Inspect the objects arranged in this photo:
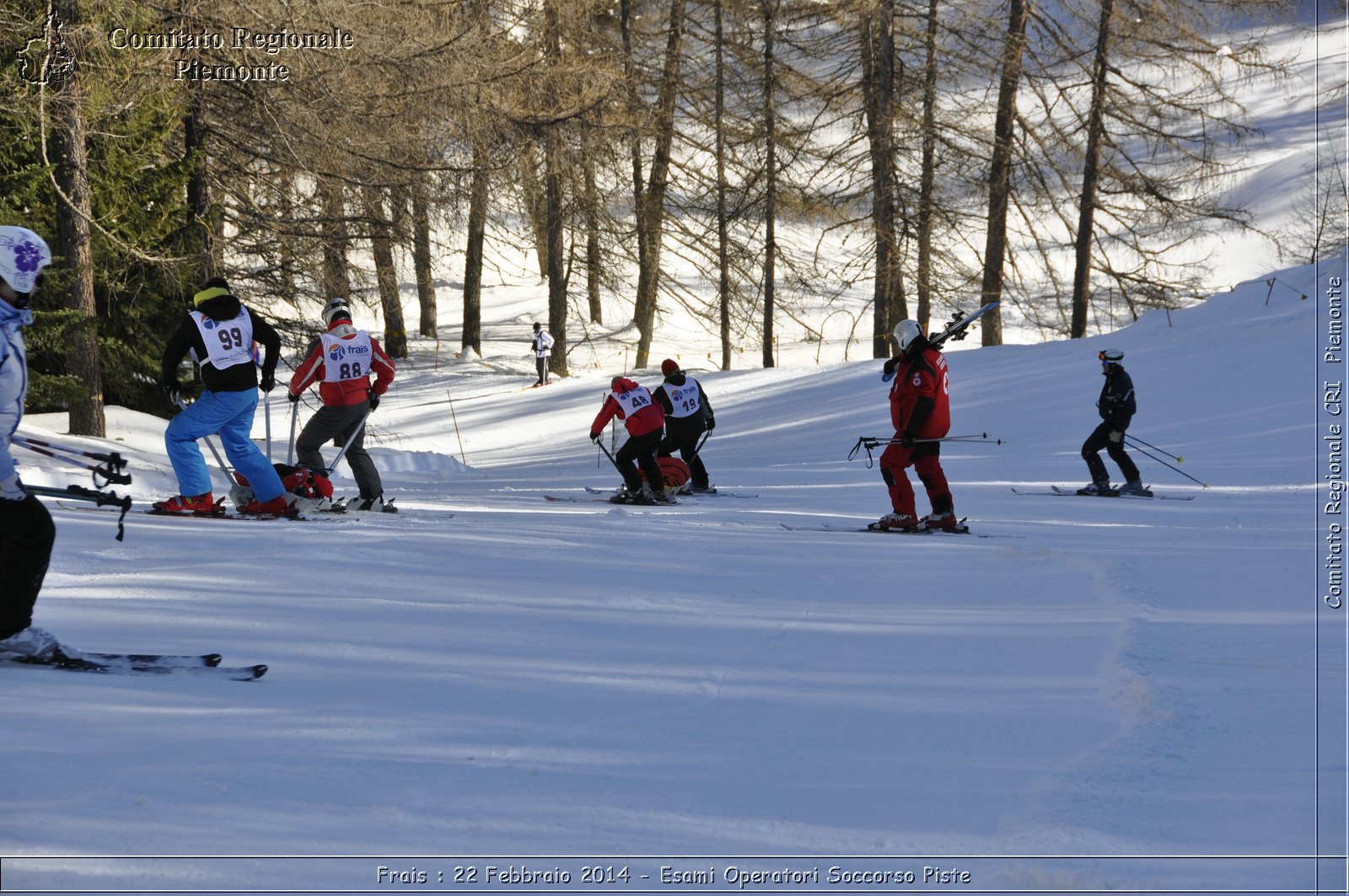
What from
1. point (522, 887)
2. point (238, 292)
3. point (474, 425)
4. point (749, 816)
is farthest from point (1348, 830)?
point (474, 425)

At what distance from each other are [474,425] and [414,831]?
2205cm

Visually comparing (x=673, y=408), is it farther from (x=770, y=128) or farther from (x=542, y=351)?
(x=770, y=128)

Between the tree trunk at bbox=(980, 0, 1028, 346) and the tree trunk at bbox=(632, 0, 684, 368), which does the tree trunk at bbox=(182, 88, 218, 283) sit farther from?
the tree trunk at bbox=(980, 0, 1028, 346)

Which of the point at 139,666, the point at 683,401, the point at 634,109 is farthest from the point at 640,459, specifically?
the point at 634,109

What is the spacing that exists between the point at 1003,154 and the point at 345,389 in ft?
66.8

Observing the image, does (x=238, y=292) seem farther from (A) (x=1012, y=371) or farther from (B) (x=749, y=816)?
(B) (x=749, y=816)

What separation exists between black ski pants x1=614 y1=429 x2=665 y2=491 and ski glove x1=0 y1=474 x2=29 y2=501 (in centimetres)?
788

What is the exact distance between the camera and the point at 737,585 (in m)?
6.91

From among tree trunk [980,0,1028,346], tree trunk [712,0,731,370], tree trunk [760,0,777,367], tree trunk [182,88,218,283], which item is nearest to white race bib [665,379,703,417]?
tree trunk [182,88,218,283]

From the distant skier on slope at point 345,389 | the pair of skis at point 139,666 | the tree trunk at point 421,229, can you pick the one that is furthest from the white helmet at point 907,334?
the tree trunk at point 421,229

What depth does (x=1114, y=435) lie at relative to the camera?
40.6 ft

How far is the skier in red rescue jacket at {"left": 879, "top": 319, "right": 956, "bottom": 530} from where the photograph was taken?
9.72 m

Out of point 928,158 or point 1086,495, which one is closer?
point 1086,495

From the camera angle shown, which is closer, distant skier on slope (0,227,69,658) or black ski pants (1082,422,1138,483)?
distant skier on slope (0,227,69,658)
